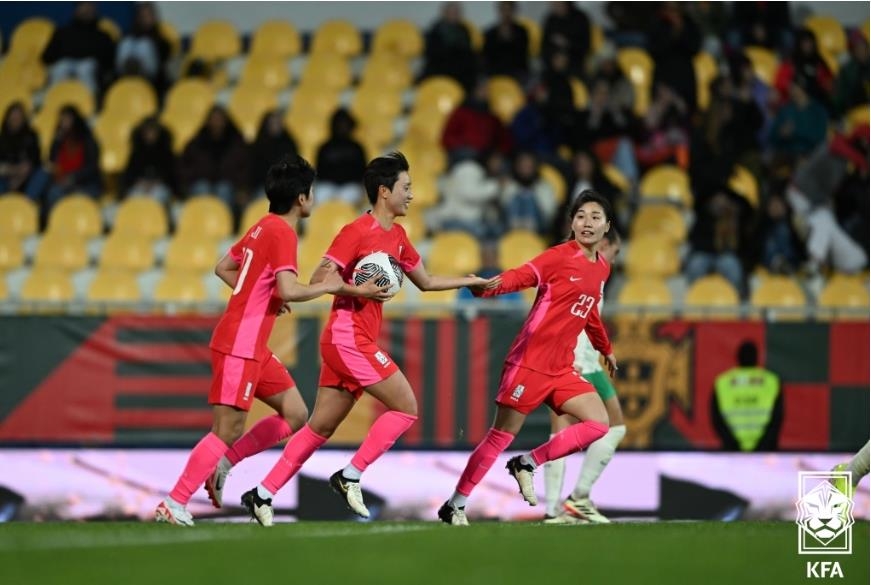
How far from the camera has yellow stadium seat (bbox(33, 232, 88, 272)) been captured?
17.1 meters

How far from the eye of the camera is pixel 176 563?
745 centimetres

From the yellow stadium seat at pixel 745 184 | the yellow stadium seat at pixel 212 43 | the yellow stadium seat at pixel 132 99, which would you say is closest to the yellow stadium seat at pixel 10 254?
the yellow stadium seat at pixel 132 99

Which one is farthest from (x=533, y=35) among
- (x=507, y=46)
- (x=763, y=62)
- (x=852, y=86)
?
(x=852, y=86)

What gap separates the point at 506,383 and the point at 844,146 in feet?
31.0

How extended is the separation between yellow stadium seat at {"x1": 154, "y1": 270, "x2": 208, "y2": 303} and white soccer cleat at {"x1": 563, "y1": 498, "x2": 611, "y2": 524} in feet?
19.3

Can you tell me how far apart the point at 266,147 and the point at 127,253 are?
6.75 ft

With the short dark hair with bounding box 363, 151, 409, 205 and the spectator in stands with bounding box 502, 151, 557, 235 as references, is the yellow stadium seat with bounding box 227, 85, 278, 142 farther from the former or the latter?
the short dark hair with bounding box 363, 151, 409, 205

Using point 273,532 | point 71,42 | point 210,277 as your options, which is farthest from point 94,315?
point 71,42

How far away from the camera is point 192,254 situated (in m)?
16.9

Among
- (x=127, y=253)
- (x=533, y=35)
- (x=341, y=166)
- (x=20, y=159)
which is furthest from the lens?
(x=533, y=35)

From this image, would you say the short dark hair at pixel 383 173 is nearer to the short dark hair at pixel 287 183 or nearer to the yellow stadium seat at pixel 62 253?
the short dark hair at pixel 287 183

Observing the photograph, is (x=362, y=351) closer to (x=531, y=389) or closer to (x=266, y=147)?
(x=531, y=389)

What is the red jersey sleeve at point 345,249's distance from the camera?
8969mm

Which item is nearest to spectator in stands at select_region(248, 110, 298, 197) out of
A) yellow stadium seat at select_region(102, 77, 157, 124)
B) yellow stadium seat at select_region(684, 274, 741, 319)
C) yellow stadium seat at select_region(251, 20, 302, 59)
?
yellow stadium seat at select_region(102, 77, 157, 124)
